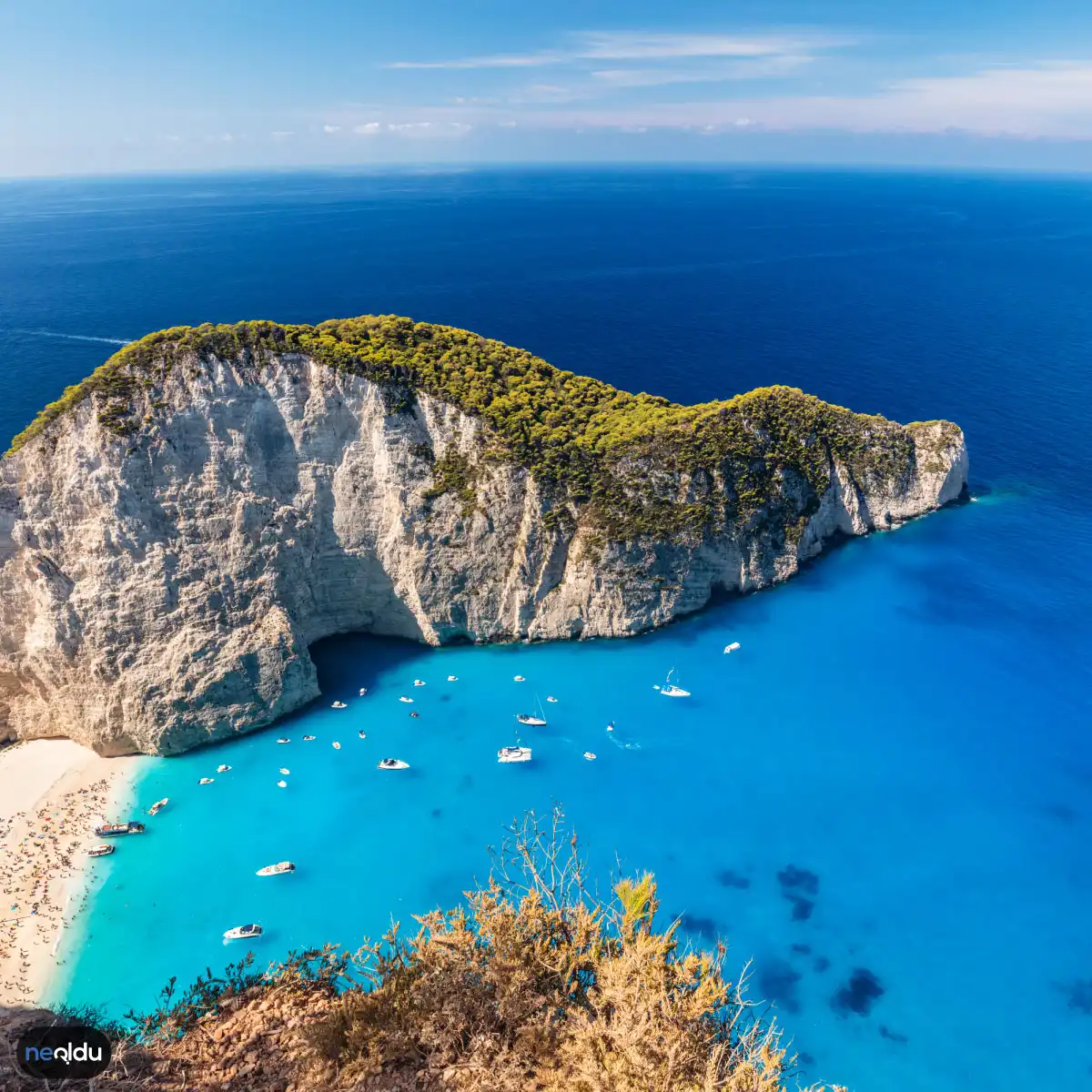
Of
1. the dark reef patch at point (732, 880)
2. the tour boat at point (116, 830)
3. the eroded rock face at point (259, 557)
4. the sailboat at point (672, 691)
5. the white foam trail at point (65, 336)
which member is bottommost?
the dark reef patch at point (732, 880)

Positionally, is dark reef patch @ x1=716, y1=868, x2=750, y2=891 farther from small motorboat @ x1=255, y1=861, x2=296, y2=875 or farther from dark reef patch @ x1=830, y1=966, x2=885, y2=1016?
small motorboat @ x1=255, y1=861, x2=296, y2=875

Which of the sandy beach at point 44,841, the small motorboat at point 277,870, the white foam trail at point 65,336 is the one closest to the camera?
the sandy beach at point 44,841

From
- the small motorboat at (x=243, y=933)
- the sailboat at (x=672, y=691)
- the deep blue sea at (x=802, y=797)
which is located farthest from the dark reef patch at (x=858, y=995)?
the small motorboat at (x=243, y=933)

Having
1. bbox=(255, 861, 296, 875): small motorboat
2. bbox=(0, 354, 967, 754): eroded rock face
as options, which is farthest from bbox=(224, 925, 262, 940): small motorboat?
bbox=(0, 354, 967, 754): eroded rock face

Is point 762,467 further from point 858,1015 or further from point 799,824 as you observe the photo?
point 858,1015

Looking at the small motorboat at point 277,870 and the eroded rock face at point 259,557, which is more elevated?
the eroded rock face at point 259,557

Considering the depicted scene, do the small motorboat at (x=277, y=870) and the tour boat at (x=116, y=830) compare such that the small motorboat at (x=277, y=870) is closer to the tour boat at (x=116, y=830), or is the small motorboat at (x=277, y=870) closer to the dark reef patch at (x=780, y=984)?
the tour boat at (x=116, y=830)

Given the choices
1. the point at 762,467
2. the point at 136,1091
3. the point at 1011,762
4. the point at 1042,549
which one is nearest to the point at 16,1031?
the point at 136,1091
